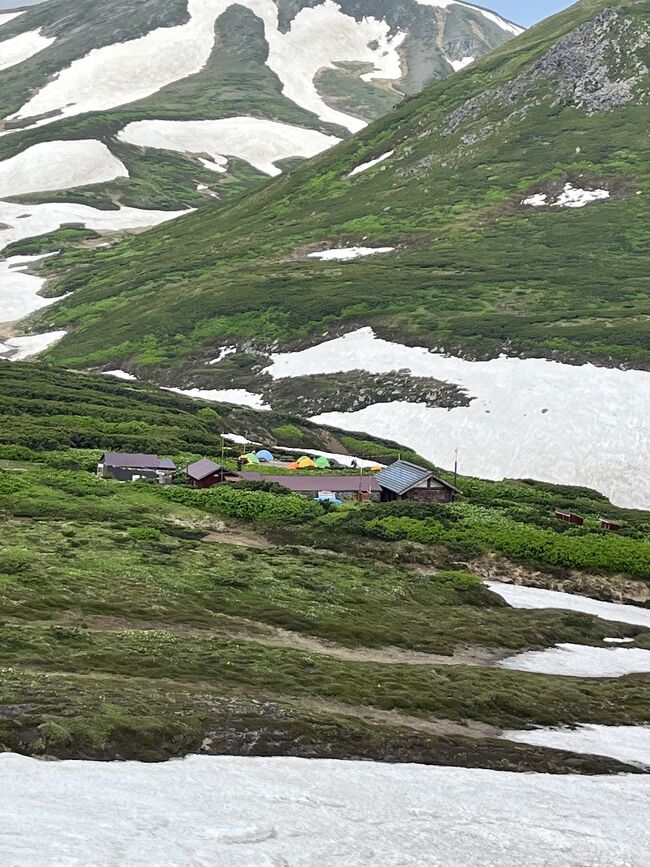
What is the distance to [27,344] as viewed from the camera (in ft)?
501

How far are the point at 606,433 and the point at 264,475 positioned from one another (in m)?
35.5

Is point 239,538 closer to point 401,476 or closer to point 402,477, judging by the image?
point 402,477

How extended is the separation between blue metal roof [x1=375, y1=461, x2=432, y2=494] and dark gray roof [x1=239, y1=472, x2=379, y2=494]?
1417mm

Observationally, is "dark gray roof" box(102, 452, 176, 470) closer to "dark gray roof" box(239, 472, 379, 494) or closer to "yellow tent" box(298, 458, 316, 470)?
"dark gray roof" box(239, 472, 379, 494)

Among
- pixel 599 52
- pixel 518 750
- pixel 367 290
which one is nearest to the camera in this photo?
pixel 518 750

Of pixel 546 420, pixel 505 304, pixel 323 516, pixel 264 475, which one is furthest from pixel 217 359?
pixel 323 516

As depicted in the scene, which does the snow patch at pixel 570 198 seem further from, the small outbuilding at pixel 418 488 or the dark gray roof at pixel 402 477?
the small outbuilding at pixel 418 488

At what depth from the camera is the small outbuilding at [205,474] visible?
70875 mm

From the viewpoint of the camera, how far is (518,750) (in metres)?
30.1

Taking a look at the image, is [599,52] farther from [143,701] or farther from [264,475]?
[143,701]

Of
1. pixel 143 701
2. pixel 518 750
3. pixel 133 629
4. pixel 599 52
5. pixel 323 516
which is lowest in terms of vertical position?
pixel 323 516

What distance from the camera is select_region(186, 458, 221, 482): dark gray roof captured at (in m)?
70.8

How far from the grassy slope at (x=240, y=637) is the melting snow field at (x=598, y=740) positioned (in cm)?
94

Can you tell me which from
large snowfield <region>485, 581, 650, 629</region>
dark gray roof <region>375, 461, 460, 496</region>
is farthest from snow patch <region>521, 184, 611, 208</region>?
large snowfield <region>485, 581, 650, 629</region>
